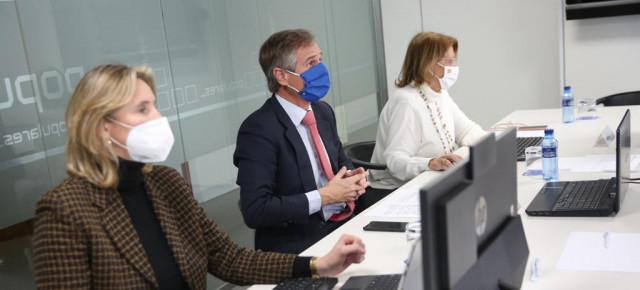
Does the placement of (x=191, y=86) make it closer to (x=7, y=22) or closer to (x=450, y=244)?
(x=7, y=22)

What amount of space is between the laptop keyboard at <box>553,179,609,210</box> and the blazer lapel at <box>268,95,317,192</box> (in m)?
0.96

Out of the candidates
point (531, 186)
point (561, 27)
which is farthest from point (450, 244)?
point (561, 27)

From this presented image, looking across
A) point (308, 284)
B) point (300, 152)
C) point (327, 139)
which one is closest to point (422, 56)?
point (327, 139)

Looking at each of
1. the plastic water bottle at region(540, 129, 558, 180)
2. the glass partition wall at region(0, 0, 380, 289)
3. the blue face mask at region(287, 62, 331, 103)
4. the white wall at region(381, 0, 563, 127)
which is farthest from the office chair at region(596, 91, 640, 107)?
the blue face mask at region(287, 62, 331, 103)

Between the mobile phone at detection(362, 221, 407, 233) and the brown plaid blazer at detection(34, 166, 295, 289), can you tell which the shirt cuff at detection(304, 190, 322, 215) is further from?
the brown plaid blazer at detection(34, 166, 295, 289)

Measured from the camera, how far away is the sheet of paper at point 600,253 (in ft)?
5.61

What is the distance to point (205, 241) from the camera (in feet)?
6.57

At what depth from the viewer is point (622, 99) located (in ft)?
15.0

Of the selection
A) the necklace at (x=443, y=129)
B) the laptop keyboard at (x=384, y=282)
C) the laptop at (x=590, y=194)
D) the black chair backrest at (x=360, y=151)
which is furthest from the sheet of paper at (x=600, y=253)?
the black chair backrest at (x=360, y=151)

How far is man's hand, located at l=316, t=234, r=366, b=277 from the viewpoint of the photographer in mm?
1809

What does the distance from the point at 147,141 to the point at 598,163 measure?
2.00 meters

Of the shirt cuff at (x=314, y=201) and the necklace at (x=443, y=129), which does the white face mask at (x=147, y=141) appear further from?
the necklace at (x=443, y=129)

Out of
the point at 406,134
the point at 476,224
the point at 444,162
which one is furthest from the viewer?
the point at 406,134

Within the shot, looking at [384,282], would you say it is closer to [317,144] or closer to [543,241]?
[543,241]
